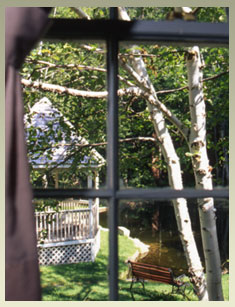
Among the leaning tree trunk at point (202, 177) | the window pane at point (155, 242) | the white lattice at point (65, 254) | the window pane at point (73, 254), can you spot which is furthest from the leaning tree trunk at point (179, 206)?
the white lattice at point (65, 254)

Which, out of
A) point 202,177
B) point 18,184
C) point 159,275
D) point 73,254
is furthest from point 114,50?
point 73,254

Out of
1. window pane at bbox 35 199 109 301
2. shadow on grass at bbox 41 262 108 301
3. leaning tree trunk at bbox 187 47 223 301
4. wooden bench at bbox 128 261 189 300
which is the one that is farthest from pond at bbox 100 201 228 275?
leaning tree trunk at bbox 187 47 223 301

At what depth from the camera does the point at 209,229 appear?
2.15 metres

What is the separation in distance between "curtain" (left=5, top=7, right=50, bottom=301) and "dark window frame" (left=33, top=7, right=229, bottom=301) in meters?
0.13

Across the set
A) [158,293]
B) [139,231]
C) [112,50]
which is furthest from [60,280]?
[112,50]

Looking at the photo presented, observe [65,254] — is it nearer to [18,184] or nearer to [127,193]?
[127,193]

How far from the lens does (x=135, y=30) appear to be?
2.59 feet

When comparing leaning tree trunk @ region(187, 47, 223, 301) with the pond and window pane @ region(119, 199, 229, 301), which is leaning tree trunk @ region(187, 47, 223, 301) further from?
the pond

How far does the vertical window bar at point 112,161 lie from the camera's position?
30.7 inches

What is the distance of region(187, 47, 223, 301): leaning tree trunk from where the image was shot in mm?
2115

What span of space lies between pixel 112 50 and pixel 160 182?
33.3ft

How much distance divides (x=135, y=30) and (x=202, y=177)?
164 cm

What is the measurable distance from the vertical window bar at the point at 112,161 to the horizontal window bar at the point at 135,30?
1.1 inches

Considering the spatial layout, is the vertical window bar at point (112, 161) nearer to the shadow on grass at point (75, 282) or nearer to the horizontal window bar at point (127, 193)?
the horizontal window bar at point (127, 193)
